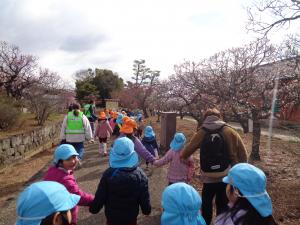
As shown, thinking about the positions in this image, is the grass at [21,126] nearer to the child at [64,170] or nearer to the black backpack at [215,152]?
the child at [64,170]

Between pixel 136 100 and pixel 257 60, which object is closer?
pixel 257 60

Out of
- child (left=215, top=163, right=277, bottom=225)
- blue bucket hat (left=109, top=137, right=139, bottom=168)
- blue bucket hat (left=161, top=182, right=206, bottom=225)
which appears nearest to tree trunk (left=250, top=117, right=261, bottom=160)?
blue bucket hat (left=109, top=137, right=139, bottom=168)

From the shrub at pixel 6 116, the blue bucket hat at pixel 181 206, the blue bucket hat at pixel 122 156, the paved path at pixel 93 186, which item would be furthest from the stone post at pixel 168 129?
the blue bucket hat at pixel 181 206

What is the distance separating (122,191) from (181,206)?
0.93 metres

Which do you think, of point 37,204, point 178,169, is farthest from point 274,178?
point 37,204

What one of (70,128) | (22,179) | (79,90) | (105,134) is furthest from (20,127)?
(79,90)

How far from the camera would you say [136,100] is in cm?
3650

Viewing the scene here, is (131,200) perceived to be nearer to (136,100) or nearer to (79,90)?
(136,100)

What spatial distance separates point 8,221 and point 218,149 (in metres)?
3.40

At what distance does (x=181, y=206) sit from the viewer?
2.42 meters

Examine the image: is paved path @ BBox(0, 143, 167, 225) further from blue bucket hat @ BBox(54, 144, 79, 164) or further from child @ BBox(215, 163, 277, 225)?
child @ BBox(215, 163, 277, 225)

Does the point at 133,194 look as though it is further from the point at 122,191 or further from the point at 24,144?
the point at 24,144

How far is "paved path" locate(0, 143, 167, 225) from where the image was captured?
16.0ft

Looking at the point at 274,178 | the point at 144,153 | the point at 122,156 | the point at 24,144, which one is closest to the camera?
the point at 122,156
